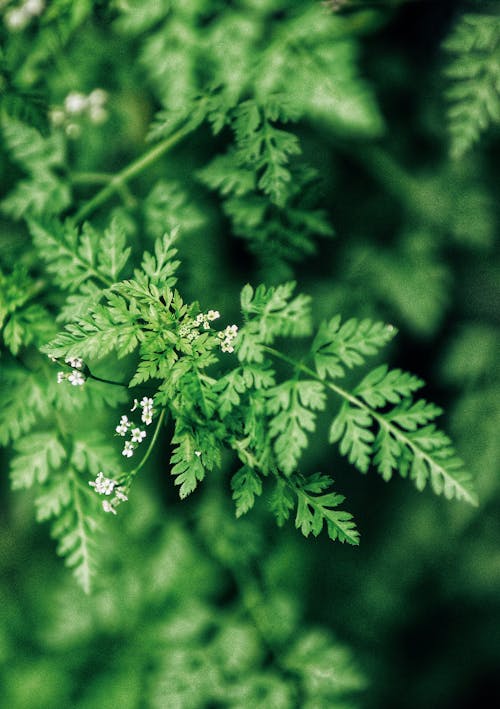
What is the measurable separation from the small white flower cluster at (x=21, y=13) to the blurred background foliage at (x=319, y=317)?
49mm

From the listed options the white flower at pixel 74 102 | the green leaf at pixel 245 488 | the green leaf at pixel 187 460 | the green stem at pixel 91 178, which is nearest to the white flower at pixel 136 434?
the green leaf at pixel 187 460

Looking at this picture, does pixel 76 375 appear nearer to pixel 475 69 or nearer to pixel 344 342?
pixel 344 342

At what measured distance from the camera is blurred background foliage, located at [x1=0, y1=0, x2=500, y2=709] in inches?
94.3

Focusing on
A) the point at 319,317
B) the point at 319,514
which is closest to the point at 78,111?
the point at 319,317

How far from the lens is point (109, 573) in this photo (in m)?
3.10

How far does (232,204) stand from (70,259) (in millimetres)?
640

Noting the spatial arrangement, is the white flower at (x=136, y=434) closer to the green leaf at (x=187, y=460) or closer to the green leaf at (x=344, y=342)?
the green leaf at (x=187, y=460)

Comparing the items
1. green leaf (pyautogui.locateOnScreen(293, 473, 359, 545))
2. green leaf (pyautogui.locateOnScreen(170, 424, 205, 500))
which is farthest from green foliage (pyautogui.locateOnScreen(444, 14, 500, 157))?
green leaf (pyautogui.locateOnScreen(170, 424, 205, 500))

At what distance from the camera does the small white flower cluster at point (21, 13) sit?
2252 millimetres

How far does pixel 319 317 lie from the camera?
10.4ft

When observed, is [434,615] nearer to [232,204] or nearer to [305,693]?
[305,693]

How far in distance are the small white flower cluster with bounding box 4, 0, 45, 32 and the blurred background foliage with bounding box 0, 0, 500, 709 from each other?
49 mm

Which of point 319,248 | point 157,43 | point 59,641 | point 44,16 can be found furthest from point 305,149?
point 59,641

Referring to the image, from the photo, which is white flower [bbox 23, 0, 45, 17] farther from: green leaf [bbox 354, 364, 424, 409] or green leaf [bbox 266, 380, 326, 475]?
green leaf [bbox 354, 364, 424, 409]
